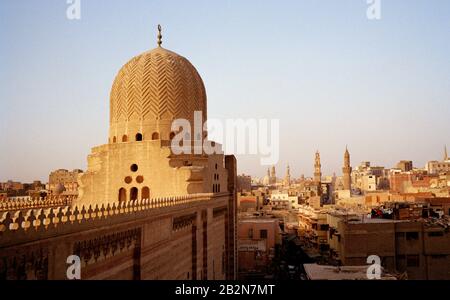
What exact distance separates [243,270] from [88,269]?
2300 centimetres

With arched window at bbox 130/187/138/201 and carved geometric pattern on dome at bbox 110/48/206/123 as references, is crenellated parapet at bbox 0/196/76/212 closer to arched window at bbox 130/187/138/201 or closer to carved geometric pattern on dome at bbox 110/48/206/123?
arched window at bbox 130/187/138/201

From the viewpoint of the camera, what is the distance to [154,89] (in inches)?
790

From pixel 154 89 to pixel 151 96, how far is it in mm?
369

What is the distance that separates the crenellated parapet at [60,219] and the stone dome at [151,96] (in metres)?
8.54

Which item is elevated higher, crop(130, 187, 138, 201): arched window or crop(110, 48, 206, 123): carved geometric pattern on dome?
crop(110, 48, 206, 123): carved geometric pattern on dome

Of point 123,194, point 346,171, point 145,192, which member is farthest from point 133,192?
point 346,171

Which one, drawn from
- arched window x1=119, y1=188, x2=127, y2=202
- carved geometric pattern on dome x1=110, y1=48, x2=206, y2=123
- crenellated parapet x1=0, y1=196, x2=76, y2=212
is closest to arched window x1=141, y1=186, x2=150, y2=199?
arched window x1=119, y1=188, x2=127, y2=202

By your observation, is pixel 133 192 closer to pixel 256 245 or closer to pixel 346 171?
pixel 256 245

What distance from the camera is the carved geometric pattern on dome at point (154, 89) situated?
65.5ft

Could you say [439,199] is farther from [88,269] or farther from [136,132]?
[88,269]

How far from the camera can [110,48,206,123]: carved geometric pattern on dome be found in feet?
65.5
